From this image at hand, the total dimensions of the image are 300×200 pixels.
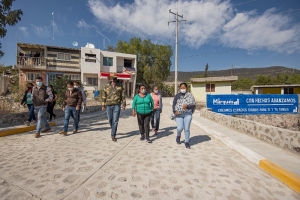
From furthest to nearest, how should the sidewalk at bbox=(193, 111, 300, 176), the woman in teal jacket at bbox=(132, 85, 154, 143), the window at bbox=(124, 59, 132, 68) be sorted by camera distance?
the window at bbox=(124, 59, 132, 68) < the woman in teal jacket at bbox=(132, 85, 154, 143) < the sidewalk at bbox=(193, 111, 300, 176)

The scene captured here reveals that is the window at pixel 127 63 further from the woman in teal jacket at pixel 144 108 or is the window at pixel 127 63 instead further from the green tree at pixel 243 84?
the green tree at pixel 243 84

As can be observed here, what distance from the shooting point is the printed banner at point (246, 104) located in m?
11.3

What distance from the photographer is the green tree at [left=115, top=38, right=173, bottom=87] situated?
3536 centimetres

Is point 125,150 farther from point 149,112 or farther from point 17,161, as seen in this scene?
point 17,161

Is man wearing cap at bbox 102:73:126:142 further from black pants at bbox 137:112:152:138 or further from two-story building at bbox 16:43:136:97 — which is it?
two-story building at bbox 16:43:136:97

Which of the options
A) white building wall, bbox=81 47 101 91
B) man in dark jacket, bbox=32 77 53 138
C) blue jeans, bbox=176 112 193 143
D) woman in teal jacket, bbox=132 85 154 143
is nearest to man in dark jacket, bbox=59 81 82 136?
man in dark jacket, bbox=32 77 53 138

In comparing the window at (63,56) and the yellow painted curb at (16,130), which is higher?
the window at (63,56)

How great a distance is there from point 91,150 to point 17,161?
1482 millimetres

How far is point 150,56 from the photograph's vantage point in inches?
1457

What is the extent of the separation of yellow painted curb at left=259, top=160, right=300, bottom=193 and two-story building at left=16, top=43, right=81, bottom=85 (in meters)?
22.5

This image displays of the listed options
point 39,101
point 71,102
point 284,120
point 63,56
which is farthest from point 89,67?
point 284,120

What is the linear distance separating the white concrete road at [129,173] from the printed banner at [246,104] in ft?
23.7

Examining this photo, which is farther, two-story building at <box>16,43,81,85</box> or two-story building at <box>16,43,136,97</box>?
two-story building at <box>16,43,136,97</box>

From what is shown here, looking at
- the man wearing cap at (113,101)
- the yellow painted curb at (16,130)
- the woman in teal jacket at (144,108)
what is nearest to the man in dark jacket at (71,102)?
the man wearing cap at (113,101)
